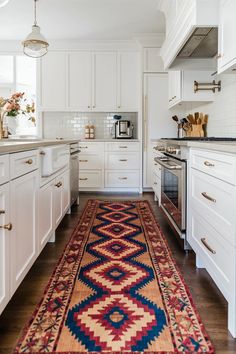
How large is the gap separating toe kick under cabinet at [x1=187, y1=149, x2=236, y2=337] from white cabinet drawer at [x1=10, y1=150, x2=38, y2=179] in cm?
96

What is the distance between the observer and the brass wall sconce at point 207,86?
134 inches

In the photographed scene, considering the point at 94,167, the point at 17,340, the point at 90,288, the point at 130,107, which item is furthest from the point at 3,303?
the point at 130,107

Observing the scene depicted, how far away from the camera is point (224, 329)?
1.46 m

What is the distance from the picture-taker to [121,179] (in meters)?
5.34

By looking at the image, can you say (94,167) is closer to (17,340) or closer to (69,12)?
(69,12)

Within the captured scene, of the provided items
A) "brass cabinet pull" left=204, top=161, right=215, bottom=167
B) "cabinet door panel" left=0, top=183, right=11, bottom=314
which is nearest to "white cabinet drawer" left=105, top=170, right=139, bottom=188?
"brass cabinet pull" left=204, top=161, right=215, bottom=167

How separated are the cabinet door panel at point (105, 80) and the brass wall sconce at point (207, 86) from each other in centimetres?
199

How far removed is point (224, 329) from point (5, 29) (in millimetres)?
5066

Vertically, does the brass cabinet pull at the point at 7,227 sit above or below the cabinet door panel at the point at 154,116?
below

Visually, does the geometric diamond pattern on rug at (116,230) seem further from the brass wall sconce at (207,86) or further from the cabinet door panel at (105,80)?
the cabinet door panel at (105,80)

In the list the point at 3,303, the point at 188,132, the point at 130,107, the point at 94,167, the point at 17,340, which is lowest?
the point at 17,340

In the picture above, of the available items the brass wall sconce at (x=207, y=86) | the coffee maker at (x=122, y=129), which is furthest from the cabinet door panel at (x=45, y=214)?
the coffee maker at (x=122, y=129)

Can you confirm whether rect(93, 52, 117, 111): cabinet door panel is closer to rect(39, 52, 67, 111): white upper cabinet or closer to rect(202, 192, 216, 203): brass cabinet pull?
rect(39, 52, 67, 111): white upper cabinet

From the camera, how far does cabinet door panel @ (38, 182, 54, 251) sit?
2094 millimetres
